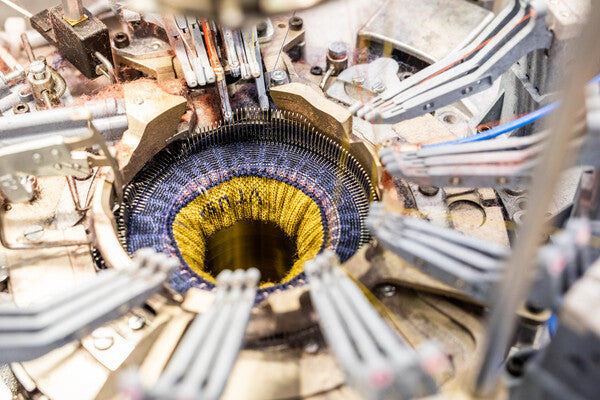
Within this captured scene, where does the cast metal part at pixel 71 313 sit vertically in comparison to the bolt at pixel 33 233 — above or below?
Answer: above

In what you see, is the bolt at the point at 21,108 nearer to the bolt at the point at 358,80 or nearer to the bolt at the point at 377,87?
the bolt at the point at 358,80

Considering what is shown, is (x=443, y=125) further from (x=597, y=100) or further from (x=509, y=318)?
(x=509, y=318)

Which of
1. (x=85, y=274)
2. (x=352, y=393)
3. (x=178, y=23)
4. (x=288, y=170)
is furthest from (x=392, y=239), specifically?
(x=178, y=23)

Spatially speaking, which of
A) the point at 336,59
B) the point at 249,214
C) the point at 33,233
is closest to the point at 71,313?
the point at 33,233

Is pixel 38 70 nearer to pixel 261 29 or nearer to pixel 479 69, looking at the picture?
pixel 261 29

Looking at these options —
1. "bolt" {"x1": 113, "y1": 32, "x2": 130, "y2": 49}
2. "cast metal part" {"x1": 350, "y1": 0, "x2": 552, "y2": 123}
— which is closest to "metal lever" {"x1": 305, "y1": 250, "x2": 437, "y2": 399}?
"cast metal part" {"x1": 350, "y1": 0, "x2": 552, "y2": 123}

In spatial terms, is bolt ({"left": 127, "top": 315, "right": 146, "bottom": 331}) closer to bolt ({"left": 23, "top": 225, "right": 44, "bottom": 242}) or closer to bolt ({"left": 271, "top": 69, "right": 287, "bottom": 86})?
bolt ({"left": 23, "top": 225, "right": 44, "bottom": 242})

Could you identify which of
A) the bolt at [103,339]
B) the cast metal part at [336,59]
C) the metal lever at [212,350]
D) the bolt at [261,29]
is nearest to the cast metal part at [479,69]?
the cast metal part at [336,59]
